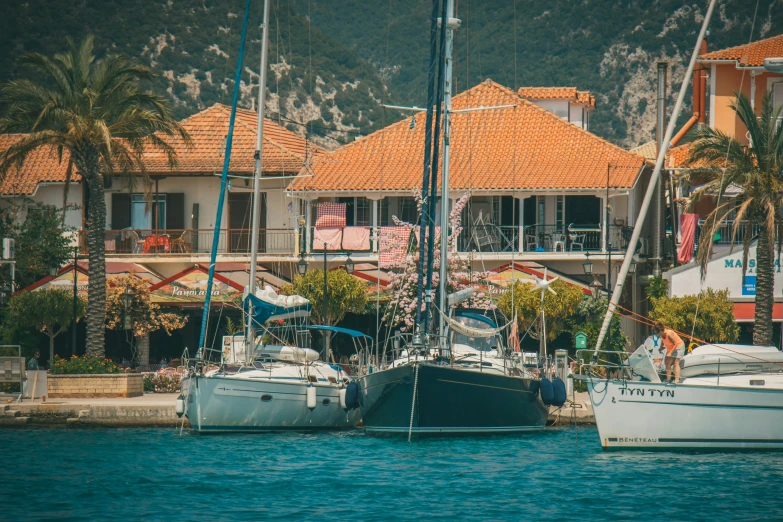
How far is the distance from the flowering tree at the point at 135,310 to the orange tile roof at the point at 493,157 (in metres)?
7.29

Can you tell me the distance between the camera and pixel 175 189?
1656 inches

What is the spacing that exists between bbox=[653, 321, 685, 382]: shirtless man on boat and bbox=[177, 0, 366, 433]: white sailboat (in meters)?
7.27

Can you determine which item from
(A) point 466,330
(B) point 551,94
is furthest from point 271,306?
(B) point 551,94

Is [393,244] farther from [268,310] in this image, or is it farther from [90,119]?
[90,119]

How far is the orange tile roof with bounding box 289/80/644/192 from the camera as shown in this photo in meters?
38.6

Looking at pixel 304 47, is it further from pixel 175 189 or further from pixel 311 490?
pixel 311 490

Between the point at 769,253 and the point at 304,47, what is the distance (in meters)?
68.4

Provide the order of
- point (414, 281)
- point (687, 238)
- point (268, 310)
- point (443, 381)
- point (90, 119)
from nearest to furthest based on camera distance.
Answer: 1. point (443, 381)
2. point (268, 310)
3. point (90, 119)
4. point (414, 281)
5. point (687, 238)

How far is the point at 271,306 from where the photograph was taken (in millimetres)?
28828

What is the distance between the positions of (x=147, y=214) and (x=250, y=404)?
16.9 metres

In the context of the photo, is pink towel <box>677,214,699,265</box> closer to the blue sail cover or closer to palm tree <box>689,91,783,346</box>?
palm tree <box>689,91,783,346</box>

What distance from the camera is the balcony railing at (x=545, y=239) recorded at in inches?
1512

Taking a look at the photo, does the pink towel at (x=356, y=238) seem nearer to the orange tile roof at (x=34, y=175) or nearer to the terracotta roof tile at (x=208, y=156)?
the terracotta roof tile at (x=208, y=156)

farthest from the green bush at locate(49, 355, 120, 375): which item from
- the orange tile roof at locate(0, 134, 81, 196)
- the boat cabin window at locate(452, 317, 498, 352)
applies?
the orange tile roof at locate(0, 134, 81, 196)
